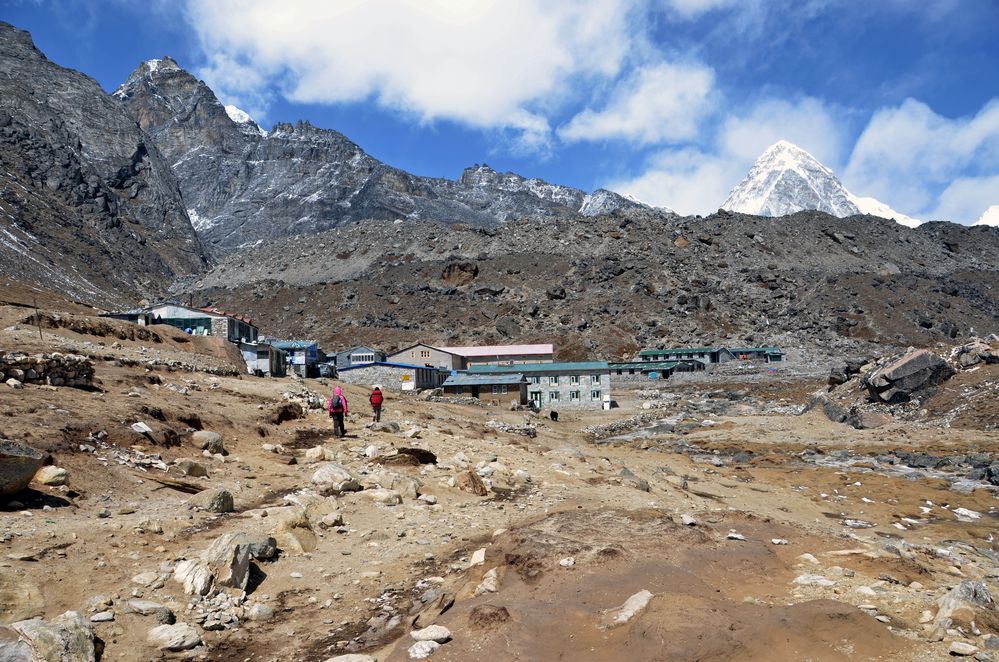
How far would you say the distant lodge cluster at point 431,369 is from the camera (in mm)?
49531

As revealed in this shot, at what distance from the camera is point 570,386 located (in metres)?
59.6

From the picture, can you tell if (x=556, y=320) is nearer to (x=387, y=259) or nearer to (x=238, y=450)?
(x=387, y=259)

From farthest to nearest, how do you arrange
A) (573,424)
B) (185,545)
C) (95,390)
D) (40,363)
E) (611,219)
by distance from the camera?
(611,219)
(573,424)
(95,390)
(40,363)
(185,545)

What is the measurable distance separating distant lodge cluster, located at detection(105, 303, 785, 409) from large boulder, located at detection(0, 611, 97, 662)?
118 ft

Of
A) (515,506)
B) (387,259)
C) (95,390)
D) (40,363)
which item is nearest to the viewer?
(515,506)

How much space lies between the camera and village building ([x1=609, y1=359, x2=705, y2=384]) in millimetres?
80062

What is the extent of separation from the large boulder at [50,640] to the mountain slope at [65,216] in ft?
380

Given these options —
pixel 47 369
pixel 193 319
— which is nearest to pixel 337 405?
pixel 47 369

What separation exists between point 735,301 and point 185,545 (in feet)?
383

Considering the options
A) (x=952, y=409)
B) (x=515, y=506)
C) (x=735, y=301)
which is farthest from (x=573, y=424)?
(x=735, y=301)

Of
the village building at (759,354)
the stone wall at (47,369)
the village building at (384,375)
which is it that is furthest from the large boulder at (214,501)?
the village building at (759,354)

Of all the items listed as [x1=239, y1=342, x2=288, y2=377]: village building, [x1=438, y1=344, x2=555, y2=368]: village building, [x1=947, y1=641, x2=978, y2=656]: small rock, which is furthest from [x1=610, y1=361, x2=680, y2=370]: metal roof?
[x1=947, y1=641, x2=978, y2=656]: small rock

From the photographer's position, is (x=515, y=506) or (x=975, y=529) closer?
(x=515, y=506)

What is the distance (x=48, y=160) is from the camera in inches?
6093
